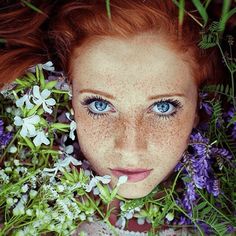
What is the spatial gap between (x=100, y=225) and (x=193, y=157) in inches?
9.9

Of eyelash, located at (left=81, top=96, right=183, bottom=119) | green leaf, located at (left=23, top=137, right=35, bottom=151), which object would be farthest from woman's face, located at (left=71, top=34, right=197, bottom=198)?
green leaf, located at (left=23, top=137, right=35, bottom=151)

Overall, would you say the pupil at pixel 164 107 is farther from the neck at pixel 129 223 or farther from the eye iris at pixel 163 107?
the neck at pixel 129 223

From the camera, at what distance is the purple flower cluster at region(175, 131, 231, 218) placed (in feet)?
4.39

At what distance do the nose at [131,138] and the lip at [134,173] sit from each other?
4cm

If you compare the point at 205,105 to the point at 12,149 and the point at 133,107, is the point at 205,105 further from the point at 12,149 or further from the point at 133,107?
the point at 12,149

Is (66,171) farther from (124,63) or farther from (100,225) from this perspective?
(124,63)

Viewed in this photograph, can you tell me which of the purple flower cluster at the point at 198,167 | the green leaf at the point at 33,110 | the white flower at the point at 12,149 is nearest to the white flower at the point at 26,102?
the green leaf at the point at 33,110

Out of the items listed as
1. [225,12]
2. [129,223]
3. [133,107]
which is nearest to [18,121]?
[133,107]

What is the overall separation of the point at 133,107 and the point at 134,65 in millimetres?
85

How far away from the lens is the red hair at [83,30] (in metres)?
1.23

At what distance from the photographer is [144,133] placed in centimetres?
130

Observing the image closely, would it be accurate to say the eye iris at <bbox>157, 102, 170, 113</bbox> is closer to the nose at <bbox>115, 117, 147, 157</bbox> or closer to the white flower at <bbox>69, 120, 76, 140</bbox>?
the nose at <bbox>115, 117, 147, 157</bbox>

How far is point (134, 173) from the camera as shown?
1.33 m

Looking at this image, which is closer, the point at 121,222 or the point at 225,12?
the point at 225,12
